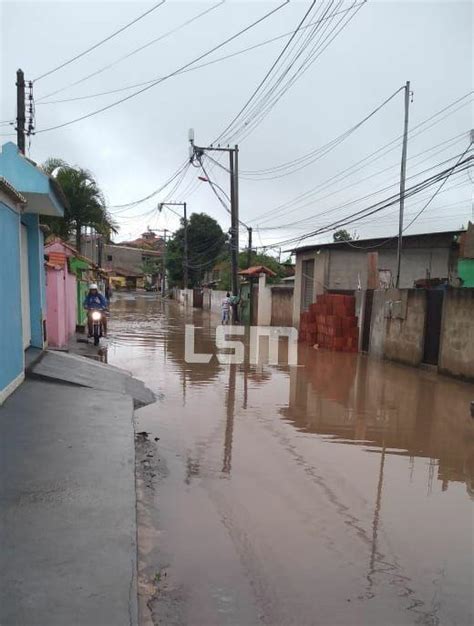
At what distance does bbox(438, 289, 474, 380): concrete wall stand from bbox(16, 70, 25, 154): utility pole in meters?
11.6

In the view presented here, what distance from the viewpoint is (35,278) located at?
897 cm

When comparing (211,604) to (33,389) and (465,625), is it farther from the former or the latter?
(33,389)

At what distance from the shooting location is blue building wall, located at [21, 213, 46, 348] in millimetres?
8914

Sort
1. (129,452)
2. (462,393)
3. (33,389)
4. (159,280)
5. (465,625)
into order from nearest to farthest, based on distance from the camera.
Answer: (465,625), (129,452), (33,389), (462,393), (159,280)

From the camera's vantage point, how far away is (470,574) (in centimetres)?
338

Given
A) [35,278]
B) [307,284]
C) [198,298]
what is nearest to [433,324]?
[35,278]

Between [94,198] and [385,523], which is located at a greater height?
[94,198]

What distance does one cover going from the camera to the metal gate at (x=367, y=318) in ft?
48.5

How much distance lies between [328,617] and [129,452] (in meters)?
2.47

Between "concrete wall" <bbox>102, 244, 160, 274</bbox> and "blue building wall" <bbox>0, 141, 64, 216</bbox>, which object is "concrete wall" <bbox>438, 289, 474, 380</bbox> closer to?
"blue building wall" <bbox>0, 141, 64, 216</bbox>

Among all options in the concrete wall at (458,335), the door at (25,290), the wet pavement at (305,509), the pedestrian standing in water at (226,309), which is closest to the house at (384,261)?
the pedestrian standing in water at (226,309)

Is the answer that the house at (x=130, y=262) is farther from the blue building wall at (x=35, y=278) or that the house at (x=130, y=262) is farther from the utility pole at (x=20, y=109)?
the blue building wall at (x=35, y=278)

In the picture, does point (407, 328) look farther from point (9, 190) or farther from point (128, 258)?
point (128, 258)

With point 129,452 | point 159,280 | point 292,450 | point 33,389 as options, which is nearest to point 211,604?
point 129,452
